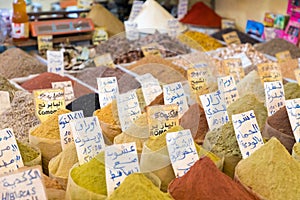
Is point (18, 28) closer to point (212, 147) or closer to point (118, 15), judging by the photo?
point (118, 15)

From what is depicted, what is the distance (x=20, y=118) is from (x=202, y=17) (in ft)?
7.50

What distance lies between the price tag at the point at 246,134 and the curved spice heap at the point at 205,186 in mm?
217

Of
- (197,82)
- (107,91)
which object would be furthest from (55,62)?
(197,82)

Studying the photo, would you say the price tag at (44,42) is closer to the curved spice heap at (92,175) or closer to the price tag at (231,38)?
the price tag at (231,38)

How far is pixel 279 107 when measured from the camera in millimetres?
1602

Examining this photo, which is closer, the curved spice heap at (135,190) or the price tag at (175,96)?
the curved spice heap at (135,190)

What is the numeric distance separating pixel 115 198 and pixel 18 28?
1.99m

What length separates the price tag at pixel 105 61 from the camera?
7.72ft

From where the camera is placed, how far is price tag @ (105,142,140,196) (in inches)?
41.7

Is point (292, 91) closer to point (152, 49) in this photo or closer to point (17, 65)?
point (152, 49)

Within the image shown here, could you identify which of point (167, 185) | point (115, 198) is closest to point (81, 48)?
point (167, 185)

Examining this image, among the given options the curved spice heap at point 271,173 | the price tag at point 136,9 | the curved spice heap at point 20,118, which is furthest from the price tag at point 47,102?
the price tag at point 136,9

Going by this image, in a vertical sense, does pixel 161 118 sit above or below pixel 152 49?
above

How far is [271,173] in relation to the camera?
3.66ft
